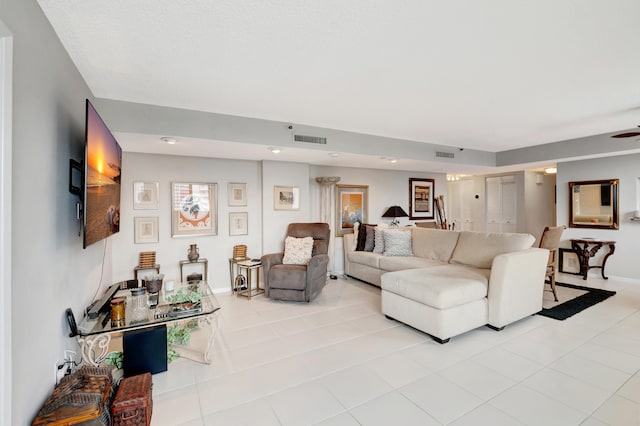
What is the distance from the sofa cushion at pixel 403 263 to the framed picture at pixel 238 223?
7.56 ft

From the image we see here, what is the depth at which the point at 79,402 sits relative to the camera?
1.53 meters

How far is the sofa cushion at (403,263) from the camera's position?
428 centimetres

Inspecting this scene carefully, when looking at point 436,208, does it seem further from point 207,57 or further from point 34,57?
point 34,57

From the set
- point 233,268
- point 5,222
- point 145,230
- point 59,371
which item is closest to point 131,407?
point 59,371

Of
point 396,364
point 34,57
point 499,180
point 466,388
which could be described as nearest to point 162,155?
point 34,57

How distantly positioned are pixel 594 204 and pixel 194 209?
695 cm

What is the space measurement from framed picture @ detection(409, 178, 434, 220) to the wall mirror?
2584 mm

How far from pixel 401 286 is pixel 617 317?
2.63m

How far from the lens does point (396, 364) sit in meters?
2.52

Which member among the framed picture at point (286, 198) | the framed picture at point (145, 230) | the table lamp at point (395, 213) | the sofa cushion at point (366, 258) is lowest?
the sofa cushion at point (366, 258)

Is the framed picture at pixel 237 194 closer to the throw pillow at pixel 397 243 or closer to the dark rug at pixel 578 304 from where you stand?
the throw pillow at pixel 397 243

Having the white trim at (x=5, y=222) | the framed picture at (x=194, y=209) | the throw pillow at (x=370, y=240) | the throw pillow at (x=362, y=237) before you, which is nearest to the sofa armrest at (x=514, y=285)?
the throw pillow at (x=370, y=240)

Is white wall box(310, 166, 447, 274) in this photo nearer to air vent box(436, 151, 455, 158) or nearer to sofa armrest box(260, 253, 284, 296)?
air vent box(436, 151, 455, 158)

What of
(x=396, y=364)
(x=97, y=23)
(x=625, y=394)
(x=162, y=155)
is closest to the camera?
(x=97, y=23)
